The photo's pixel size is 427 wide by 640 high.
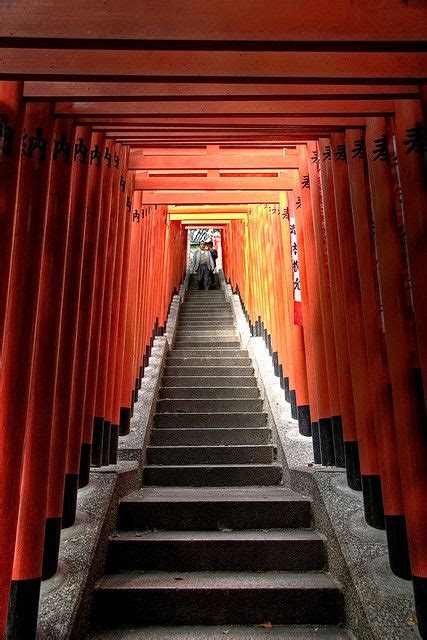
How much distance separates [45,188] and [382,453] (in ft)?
7.03

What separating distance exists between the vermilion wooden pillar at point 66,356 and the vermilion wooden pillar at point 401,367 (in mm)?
1680

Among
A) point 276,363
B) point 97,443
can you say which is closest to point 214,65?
point 97,443

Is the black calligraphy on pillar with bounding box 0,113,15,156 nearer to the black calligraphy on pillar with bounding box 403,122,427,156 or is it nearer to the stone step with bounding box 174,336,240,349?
the black calligraphy on pillar with bounding box 403,122,427,156

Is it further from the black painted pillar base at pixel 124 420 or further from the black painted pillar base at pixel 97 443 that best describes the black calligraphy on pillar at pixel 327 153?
the black painted pillar base at pixel 124 420

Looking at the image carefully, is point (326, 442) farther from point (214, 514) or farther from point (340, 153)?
point (340, 153)

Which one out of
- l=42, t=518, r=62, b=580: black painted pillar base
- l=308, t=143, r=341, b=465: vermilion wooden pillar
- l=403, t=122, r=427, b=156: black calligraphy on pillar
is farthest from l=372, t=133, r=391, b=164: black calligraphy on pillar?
l=42, t=518, r=62, b=580: black painted pillar base

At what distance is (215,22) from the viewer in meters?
1.65

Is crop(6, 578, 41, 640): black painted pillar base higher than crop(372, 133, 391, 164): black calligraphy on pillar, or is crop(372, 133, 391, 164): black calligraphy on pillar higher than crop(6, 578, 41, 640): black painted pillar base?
crop(372, 133, 391, 164): black calligraphy on pillar

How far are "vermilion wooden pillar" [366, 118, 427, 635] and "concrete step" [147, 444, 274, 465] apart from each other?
206 centimetres

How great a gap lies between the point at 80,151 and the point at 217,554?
2700mm

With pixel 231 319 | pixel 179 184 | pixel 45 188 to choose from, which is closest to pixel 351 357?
pixel 45 188

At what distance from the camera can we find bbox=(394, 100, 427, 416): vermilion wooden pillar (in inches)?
73.9

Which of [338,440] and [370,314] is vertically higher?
[370,314]

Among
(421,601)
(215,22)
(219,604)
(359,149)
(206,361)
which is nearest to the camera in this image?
(215,22)
